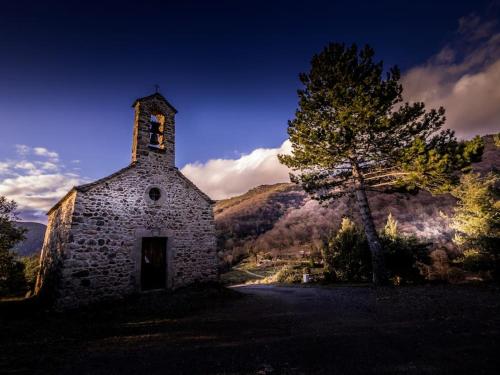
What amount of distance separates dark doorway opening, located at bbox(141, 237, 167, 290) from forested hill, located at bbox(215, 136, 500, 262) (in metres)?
25.3

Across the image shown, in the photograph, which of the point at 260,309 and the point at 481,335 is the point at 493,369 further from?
the point at 260,309

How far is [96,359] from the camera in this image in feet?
12.9

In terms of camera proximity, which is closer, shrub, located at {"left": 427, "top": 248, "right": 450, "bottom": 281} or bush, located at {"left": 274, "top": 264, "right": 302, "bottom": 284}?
shrub, located at {"left": 427, "top": 248, "right": 450, "bottom": 281}

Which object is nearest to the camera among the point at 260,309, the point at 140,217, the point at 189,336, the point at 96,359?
the point at 96,359

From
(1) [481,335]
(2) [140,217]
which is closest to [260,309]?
(1) [481,335]

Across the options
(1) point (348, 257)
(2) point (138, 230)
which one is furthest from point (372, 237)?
(2) point (138, 230)

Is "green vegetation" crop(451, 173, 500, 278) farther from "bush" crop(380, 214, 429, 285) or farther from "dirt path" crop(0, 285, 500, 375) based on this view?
"dirt path" crop(0, 285, 500, 375)

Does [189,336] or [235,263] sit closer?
[189,336]

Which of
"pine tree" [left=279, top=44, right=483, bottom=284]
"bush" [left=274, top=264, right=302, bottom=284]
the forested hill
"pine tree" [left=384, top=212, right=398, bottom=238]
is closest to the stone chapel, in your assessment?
"pine tree" [left=279, top=44, right=483, bottom=284]

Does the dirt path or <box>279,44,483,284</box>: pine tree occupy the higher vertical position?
<box>279,44,483,284</box>: pine tree

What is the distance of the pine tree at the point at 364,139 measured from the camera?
10320 mm

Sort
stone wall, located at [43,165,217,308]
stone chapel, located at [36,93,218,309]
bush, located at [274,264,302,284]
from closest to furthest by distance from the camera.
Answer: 1. stone wall, located at [43,165,217,308]
2. stone chapel, located at [36,93,218,309]
3. bush, located at [274,264,302,284]

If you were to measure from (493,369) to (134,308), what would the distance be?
27.3ft

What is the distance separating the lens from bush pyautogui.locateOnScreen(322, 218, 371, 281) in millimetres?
14695
